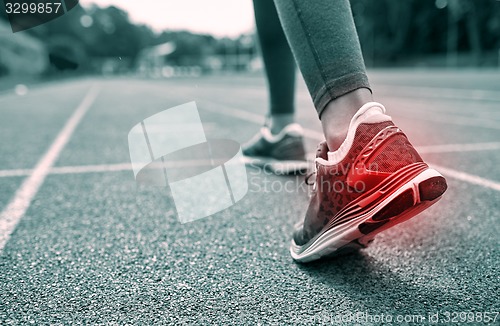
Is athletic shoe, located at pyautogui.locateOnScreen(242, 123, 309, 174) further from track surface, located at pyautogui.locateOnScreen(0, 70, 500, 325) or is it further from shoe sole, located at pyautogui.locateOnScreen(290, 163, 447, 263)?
shoe sole, located at pyautogui.locateOnScreen(290, 163, 447, 263)

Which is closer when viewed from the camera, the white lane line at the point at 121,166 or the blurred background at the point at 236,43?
the white lane line at the point at 121,166

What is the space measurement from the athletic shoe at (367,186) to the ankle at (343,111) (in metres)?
0.03

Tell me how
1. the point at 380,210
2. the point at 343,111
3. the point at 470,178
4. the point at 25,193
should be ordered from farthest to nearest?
1. the point at 470,178
2. the point at 25,193
3. the point at 343,111
4. the point at 380,210

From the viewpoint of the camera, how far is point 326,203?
1.17 meters

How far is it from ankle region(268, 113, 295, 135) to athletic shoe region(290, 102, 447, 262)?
1158mm

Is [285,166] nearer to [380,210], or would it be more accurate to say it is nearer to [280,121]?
[280,121]

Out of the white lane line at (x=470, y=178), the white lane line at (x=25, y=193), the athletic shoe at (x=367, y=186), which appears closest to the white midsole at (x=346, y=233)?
the athletic shoe at (x=367, y=186)

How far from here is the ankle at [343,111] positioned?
1.13 m

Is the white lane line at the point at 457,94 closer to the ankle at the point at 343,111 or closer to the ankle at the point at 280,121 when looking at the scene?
the ankle at the point at 280,121

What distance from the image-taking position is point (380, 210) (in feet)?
3.35

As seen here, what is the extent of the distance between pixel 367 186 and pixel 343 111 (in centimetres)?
19

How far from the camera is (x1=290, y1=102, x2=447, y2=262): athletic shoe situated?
1.00 metres

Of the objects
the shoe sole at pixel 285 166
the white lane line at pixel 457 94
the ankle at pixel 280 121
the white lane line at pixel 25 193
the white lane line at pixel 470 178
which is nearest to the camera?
the white lane line at pixel 25 193

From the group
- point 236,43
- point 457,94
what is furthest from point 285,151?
point 236,43
